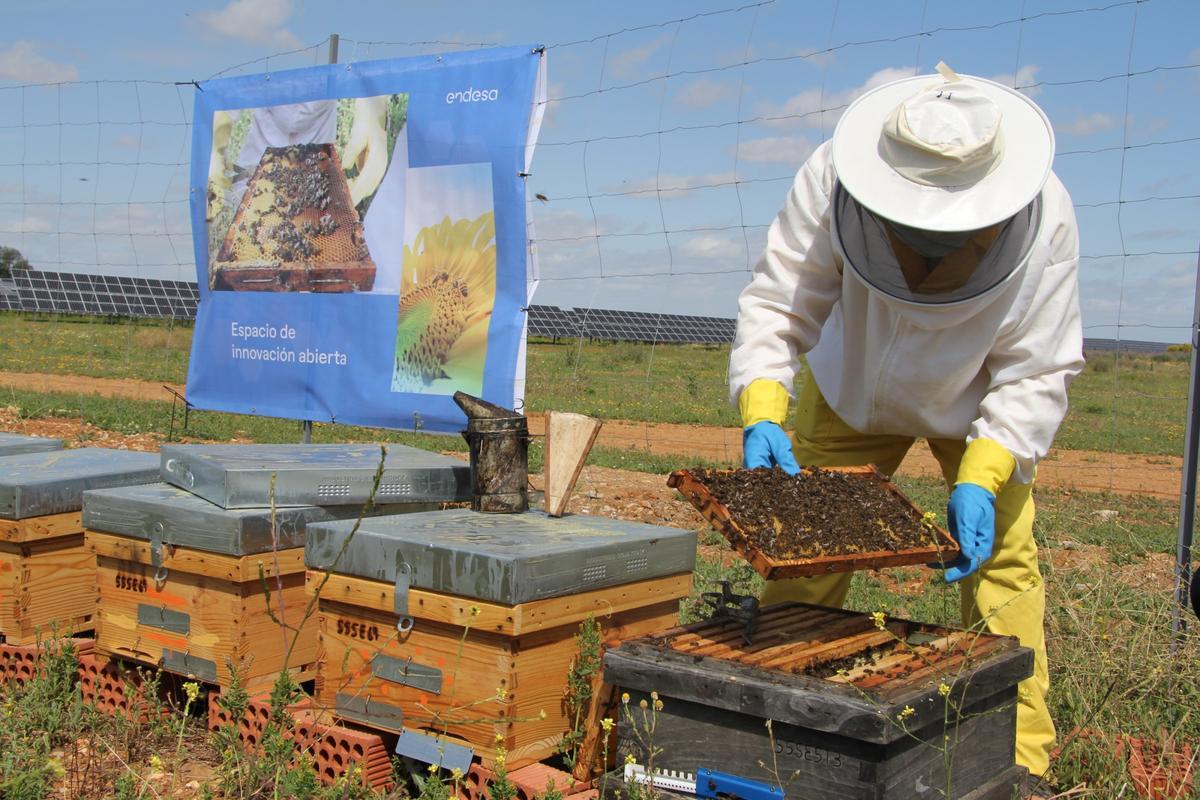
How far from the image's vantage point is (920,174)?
2939 millimetres

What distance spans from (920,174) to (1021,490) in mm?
1134

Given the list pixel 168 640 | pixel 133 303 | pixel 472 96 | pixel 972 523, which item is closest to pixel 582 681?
pixel 972 523

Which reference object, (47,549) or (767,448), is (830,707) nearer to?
(767,448)

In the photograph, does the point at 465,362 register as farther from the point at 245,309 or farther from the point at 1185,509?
the point at 1185,509

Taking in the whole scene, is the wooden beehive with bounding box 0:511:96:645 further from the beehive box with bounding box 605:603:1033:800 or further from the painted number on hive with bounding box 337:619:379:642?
the beehive box with bounding box 605:603:1033:800

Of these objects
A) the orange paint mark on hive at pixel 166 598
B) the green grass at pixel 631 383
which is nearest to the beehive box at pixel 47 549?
the orange paint mark on hive at pixel 166 598

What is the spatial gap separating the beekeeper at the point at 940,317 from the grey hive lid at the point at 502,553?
461mm

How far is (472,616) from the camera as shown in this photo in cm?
299

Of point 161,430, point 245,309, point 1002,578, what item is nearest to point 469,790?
point 1002,578

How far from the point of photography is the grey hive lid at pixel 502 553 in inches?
116

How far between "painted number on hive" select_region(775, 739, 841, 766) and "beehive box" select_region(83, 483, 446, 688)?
5.55 feet

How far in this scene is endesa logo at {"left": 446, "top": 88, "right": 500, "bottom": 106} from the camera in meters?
5.36

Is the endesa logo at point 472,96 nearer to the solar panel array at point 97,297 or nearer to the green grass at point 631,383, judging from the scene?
the green grass at point 631,383

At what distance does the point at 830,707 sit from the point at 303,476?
206 cm
